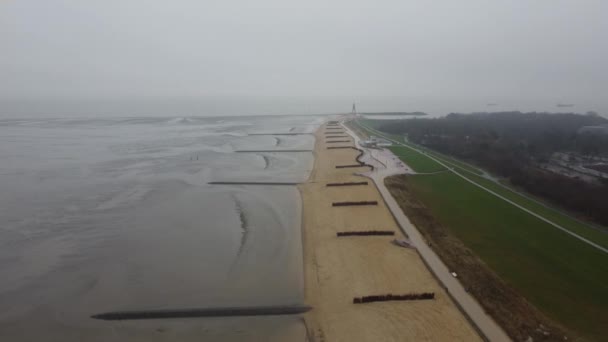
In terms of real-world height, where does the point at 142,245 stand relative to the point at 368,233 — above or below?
below

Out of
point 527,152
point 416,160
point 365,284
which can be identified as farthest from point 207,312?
point 527,152

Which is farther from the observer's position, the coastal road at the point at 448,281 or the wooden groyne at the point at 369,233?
the wooden groyne at the point at 369,233

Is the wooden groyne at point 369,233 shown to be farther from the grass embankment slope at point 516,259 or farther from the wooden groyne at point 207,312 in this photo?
the wooden groyne at point 207,312

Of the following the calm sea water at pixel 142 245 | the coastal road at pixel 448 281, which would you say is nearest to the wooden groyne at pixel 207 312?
the calm sea water at pixel 142 245

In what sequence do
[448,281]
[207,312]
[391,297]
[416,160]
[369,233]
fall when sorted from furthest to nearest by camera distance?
1. [416,160]
2. [369,233]
3. [448,281]
4. [391,297]
5. [207,312]

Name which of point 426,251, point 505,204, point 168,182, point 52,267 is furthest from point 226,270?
point 505,204

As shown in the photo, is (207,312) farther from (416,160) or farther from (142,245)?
(416,160)

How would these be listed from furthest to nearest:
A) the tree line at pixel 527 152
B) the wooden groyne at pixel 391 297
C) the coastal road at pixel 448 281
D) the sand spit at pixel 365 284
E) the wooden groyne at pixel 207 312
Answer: the tree line at pixel 527 152 < the wooden groyne at pixel 391 297 < the wooden groyne at pixel 207 312 < the sand spit at pixel 365 284 < the coastal road at pixel 448 281
